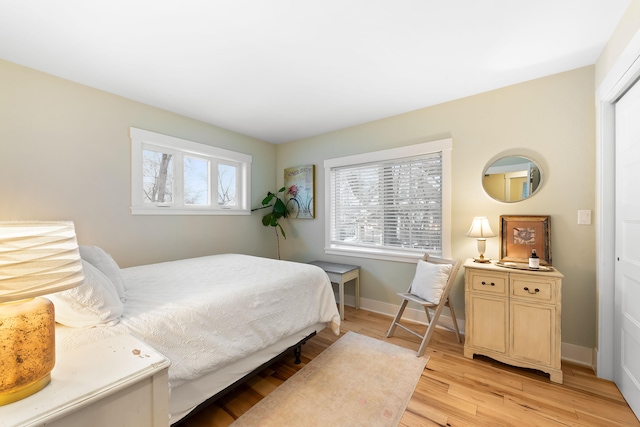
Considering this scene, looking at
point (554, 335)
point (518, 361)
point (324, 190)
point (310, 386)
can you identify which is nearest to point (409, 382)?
point (310, 386)

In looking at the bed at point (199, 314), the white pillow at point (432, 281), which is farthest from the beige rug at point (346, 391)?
the white pillow at point (432, 281)

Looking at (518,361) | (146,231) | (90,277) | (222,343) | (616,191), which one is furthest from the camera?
(146,231)

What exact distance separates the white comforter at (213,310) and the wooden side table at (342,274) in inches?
27.6

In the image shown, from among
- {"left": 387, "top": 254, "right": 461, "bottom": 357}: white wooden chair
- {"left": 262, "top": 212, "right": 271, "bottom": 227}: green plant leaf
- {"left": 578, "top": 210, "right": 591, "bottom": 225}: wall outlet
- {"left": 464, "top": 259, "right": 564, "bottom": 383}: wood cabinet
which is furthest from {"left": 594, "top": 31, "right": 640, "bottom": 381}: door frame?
{"left": 262, "top": 212, "right": 271, "bottom": 227}: green plant leaf

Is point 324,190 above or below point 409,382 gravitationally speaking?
above

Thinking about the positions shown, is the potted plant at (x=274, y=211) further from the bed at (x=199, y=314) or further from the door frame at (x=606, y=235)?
the door frame at (x=606, y=235)

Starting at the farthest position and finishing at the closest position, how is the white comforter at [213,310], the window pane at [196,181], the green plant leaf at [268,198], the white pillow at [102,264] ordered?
1. the green plant leaf at [268,198]
2. the window pane at [196,181]
3. the white pillow at [102,264]
4. the white comforter at [213,310]

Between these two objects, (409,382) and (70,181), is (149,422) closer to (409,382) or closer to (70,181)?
(409,382)

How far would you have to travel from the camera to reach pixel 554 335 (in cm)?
191

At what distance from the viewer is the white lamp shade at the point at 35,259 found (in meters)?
0.65

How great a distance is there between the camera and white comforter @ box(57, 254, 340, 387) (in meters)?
1.29

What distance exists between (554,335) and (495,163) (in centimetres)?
151

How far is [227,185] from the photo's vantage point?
12.1ft

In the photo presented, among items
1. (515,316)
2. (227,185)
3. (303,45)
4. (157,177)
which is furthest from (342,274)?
(157,177)
